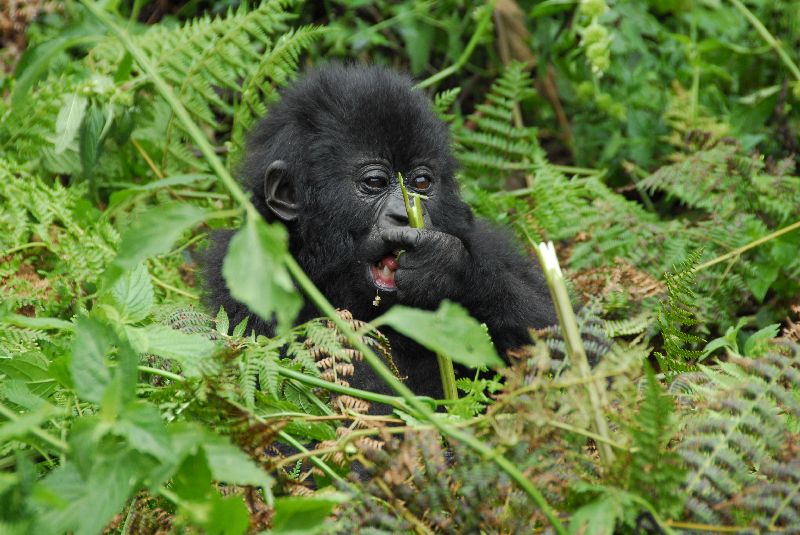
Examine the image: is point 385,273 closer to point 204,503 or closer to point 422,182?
point 422,182

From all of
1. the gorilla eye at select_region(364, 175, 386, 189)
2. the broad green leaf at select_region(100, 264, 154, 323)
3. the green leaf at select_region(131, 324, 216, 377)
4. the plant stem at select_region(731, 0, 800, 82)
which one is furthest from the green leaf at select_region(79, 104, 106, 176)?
the plant stem at select_region(731, 0, 800, 82)

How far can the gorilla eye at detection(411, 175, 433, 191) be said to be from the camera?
12.0ft

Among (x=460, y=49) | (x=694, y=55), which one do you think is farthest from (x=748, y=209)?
(x=460, y=49)

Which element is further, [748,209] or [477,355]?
[748,209]

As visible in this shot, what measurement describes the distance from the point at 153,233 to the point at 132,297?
2.04 ft

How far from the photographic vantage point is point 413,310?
5.52 feet

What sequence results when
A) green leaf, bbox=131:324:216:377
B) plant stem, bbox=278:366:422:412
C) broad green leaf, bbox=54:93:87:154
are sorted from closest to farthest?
green leaf, bbox=131:324:216:377 → plant stem, bbox=278:366:422:412 → broad green leaf, bbox=54:93:87:154

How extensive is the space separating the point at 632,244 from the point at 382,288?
4.31 ft

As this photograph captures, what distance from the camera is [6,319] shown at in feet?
7.21

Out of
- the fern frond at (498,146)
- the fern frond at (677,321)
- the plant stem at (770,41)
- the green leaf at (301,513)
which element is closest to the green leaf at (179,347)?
the green leaf at (301,513)

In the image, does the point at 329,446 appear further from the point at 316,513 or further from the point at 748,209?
the point at 748,209

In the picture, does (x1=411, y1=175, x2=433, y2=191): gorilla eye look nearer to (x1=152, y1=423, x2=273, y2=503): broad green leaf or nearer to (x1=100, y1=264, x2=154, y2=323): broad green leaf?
(x1=100, y1=264, x2=154, y2=323): broad green leaf

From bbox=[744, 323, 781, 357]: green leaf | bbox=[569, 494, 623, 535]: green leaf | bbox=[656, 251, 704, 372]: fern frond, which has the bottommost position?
bbox=[656, 251, 704, 372]: fern frond

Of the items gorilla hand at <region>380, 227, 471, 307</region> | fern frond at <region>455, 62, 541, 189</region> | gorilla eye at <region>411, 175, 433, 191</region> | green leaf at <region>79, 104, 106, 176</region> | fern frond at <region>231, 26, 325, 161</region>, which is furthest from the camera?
fern frond at <region>455, 62, 541, 189</region>
